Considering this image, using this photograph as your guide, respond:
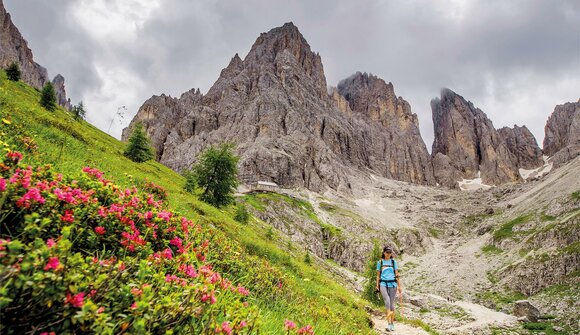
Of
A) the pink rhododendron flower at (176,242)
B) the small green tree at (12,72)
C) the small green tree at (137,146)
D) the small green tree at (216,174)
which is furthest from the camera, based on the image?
the small green tree at (12,72)

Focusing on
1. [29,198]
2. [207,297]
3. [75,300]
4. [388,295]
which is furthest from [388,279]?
[75,300]

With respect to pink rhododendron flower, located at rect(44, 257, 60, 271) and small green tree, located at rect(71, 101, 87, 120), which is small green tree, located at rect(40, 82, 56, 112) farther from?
pink rhododendron flower, located at rect(44, 257, 60, 271)

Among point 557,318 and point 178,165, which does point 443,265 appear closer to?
point 557,318

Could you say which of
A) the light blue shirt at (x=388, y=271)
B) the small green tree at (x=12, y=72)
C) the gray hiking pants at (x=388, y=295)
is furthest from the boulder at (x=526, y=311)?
the small green tree at (x=12, y=72)

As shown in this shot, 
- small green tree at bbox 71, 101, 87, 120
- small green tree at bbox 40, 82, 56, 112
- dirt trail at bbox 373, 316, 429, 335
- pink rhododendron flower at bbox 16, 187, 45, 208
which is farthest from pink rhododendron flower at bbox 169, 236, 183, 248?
small green tree at bbox 71, 101, 87, 120

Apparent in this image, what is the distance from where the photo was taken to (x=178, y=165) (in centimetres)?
16800

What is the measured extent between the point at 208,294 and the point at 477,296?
3061 inches

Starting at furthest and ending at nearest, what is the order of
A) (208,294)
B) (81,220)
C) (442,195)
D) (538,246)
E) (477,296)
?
(442,195) → (538,246) → (477,296) → (81,220) → (208,294)

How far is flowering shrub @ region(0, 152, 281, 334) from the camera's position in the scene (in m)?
2.05

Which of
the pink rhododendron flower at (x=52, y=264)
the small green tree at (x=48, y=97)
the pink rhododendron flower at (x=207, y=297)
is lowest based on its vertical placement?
the pink rhododendron flower at (x=207, y=297)

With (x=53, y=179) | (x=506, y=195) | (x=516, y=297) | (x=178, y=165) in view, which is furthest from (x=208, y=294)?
(x=506, y=195)

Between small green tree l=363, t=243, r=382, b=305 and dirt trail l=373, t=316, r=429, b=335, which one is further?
small green tree l=363, t=243, r=382, b=305

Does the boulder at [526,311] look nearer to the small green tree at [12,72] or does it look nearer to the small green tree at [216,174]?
the small green tree at [216,174]

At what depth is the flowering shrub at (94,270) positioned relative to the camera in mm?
2053
